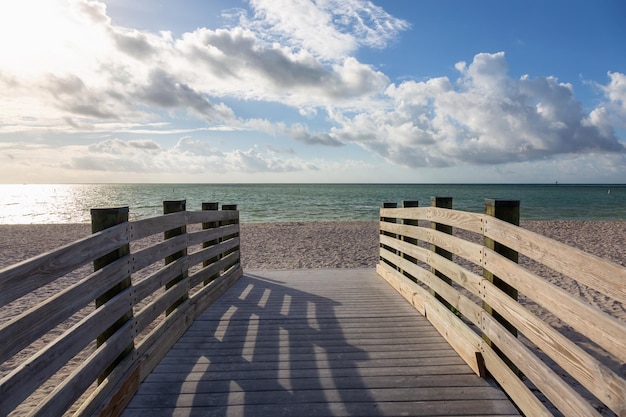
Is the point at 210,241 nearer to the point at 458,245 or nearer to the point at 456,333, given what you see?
the point at 458,245

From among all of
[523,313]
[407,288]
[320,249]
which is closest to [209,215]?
[407,288]

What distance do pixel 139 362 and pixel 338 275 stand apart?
5198mm

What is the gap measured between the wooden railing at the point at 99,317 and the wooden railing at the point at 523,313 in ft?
9.10

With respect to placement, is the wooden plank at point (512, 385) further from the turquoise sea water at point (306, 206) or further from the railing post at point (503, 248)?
the turquoise sea water at point (306, 206)

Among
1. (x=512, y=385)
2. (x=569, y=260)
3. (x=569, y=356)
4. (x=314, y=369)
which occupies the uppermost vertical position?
(x=569, y=260)

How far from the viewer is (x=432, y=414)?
2869mm

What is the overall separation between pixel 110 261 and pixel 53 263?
2.61 feet

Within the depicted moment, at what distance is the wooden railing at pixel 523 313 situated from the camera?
1.99 m

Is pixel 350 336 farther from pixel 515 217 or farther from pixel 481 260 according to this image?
pixel 515 217

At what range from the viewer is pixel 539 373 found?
2605mm

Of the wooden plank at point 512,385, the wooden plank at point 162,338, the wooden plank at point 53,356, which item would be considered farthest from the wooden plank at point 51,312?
the wooden plank at point 512,385

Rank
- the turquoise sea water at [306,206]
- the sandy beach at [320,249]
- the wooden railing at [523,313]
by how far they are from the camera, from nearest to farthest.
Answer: the wooden railing at [523,313] → the sandy beach at [320,249] → the turquoise sea water at [306,206]

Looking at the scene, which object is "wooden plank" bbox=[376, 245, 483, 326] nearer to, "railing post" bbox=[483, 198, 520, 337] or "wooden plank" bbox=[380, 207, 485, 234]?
"railing post" bbox=[483, 198, 520, 337]

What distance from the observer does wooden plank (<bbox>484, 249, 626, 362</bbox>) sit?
1.86 meters
